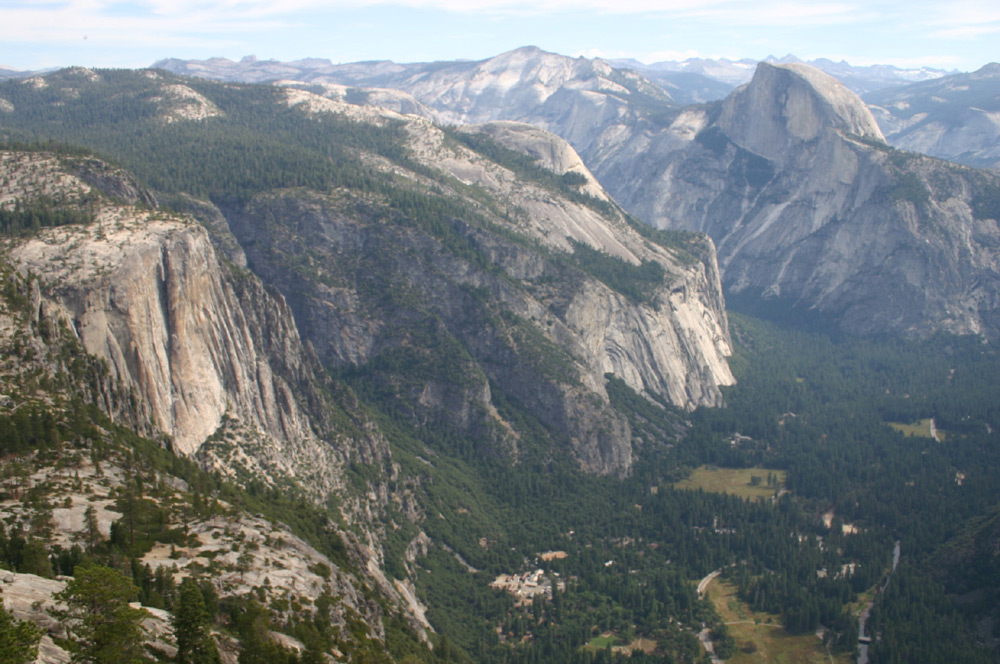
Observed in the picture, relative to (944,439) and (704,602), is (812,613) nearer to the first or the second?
(704,602)

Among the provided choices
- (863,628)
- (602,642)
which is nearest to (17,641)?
(602,642)

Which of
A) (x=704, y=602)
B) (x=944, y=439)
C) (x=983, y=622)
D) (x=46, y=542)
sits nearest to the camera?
(x=46, y=542)

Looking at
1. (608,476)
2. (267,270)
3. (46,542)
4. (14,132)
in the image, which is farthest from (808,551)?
(14,132)

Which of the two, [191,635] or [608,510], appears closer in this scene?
[191,635]

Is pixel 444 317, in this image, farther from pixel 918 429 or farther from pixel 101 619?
pixel 101 619

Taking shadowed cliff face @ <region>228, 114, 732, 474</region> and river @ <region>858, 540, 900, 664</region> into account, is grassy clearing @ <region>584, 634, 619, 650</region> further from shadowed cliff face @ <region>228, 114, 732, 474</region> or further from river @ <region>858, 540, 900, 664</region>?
shadowed cliff face @ <region>228, 114, 732, 474</region>
